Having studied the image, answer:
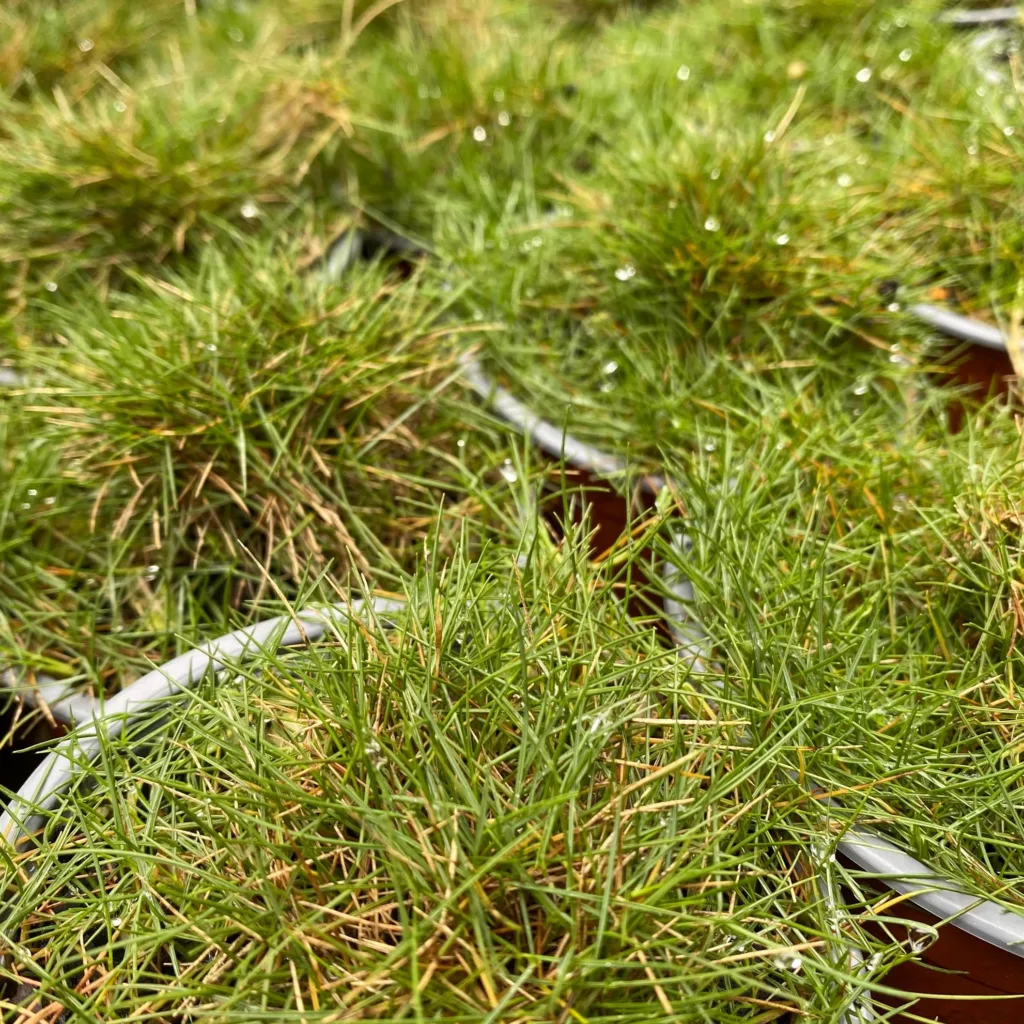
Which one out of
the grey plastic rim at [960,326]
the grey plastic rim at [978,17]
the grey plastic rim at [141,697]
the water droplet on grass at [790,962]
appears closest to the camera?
the water droplet on grass at [790,962]

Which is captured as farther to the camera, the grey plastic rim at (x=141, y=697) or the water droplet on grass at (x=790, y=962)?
the grey plastic rim at (x=141, y=697)

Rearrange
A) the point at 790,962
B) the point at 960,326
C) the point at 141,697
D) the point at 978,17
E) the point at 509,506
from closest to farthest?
the point at 790,962, the point at 141,697, the point at 509,506, the point at 960,326, the point at 978,17

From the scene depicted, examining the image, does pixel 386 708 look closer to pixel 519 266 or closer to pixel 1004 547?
pixel 1004 547

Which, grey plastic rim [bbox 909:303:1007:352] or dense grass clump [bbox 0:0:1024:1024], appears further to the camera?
grey plastic rim [bbox 909:303:1007:352]

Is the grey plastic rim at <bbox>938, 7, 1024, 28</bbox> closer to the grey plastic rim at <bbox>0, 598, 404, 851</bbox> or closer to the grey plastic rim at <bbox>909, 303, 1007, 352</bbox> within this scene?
the grey plastic rim at <bbox>909, 303, 1007, 352</bbox>

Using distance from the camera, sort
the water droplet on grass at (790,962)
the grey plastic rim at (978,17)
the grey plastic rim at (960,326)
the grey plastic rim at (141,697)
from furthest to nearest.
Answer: the grey plastic rim at (978,17), the grey plastic rim at (960,326), the grey plastic rim at (141,697), the water droplet on grass at (790,962)

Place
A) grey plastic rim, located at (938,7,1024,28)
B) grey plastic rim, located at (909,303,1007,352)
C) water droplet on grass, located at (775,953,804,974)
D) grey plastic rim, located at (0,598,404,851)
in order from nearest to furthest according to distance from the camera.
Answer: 1. water droplet on grass, located at (775,953,804,974)
2. grey plastic rim, located at (0,598,404,851)
3. grey plastic rim, located at (909,303,1007,352)
4. grey plastic rim, located at (938,7,1024,28)

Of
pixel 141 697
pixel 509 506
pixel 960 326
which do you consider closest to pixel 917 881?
pixel 509 506

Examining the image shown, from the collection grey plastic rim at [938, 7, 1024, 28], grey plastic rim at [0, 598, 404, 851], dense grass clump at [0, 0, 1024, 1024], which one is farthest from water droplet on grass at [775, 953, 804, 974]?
grey plastic rim at [938, 7, 1024, 28]

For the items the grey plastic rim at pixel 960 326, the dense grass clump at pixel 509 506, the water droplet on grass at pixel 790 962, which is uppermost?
the dense grass clump at pixel 509 506

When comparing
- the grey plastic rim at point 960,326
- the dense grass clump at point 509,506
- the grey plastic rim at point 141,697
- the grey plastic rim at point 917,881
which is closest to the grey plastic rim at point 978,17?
the dense grass clump at point 509,506

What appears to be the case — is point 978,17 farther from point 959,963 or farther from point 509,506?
point 959,963

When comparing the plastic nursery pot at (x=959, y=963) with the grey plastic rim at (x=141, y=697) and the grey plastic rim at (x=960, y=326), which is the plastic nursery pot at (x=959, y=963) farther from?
the grey plastic rim at (x=960, y=326)
